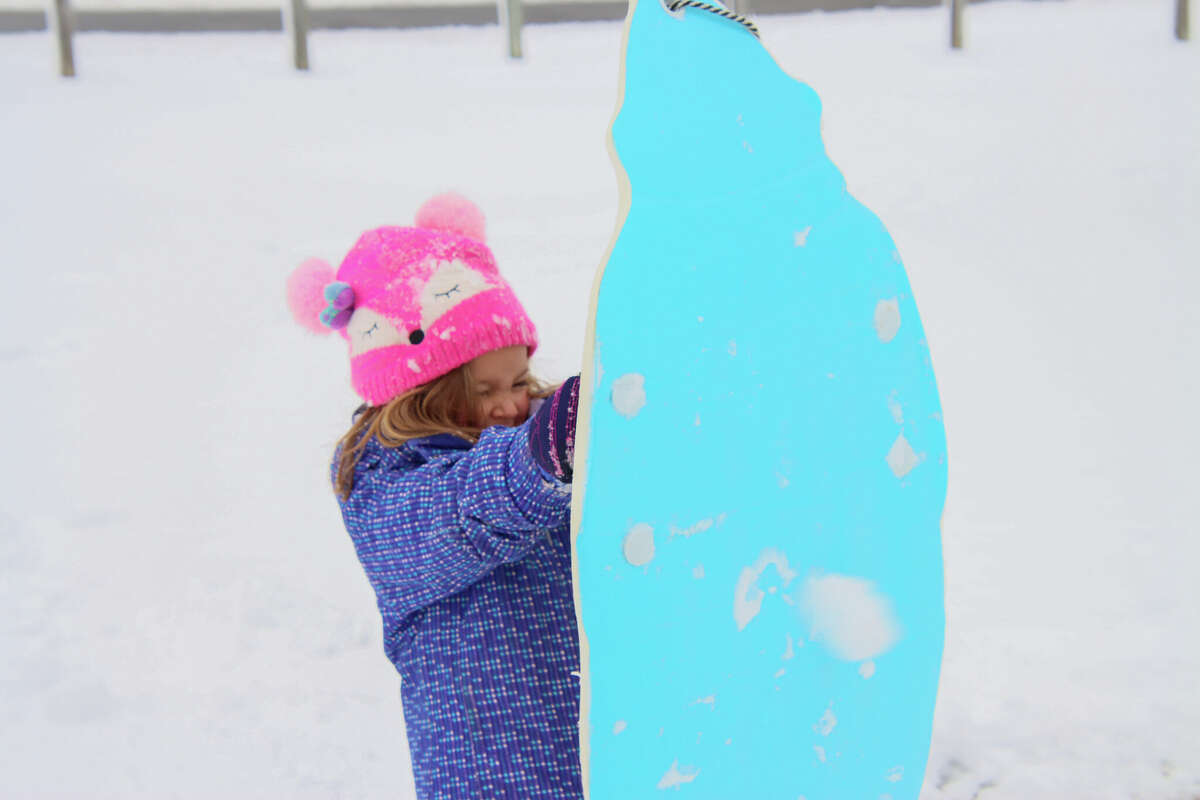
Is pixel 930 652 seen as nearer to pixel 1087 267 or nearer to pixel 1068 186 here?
pixel 1087 267

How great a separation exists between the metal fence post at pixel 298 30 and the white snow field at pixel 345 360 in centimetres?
9

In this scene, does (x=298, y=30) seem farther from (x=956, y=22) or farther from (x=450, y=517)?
(x=450, y=517)

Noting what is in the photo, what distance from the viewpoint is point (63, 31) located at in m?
4.78

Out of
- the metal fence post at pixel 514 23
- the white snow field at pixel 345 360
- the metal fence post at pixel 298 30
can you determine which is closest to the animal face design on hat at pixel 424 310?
the white snow field at pixel 345 360

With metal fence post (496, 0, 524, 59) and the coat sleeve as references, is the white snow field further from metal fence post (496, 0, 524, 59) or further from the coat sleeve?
the coat sleeve

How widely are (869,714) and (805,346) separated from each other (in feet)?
1.10

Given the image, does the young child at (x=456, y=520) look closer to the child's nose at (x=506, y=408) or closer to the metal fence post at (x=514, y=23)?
the child's nose at (x=506, y=408)

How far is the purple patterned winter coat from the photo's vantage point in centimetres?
121

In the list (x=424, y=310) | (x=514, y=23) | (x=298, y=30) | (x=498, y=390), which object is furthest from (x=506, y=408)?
(x=514, y=23)

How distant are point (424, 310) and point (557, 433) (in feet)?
1.70

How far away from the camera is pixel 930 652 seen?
1.01 m

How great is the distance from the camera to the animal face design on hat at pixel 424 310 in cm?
135

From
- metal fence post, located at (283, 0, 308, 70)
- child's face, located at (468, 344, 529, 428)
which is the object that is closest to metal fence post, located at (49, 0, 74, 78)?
metal fence post, located at (283, 0, 308, 70)

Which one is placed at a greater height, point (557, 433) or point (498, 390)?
point (557, 433)
